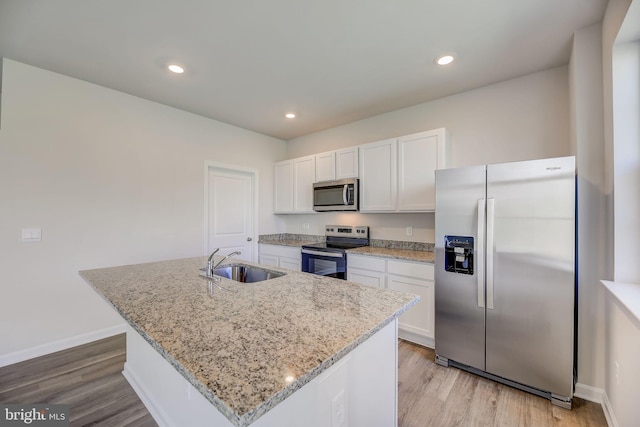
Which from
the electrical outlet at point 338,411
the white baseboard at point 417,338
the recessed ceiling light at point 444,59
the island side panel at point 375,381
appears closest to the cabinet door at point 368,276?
the white baseboard at point 417,338

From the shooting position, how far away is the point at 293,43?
2076 mm

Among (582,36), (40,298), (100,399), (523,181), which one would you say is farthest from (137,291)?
(582,36)

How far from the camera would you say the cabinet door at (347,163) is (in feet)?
11.2

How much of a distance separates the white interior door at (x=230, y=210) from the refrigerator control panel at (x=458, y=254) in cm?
288

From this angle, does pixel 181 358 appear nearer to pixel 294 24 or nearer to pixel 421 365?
pixel 294 24

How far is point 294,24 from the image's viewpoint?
188 centimetres

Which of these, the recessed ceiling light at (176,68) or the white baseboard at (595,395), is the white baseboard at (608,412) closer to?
the white baseboard at (595,395)

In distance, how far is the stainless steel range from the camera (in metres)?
3.14

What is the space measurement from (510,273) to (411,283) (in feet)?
2.82

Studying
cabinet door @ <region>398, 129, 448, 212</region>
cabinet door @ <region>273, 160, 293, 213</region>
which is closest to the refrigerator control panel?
cabinet door @ <region>398, 129, 448, 212</region>

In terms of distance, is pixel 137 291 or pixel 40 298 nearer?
pixel 137 291

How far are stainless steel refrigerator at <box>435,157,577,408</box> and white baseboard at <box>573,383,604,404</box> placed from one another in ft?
0.64

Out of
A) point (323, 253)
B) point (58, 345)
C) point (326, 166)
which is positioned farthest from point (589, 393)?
point (58, 345)

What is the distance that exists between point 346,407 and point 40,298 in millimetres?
3023
